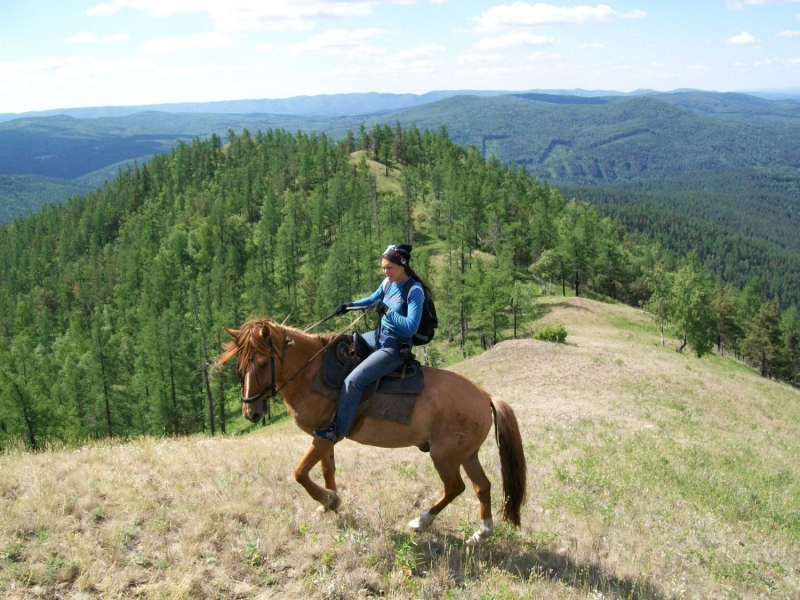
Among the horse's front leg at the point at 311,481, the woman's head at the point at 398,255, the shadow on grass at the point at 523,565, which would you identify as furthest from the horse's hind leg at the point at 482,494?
the woman's head at the point at 398,255

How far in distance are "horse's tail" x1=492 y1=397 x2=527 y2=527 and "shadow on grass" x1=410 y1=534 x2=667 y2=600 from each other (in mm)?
500

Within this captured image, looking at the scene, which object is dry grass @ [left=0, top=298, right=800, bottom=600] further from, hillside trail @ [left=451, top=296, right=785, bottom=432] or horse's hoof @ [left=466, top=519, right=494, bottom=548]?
hillside trail @ [left=451, top=296, right=785, bottom=432]

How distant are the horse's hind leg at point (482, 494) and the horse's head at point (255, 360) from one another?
3003 mm

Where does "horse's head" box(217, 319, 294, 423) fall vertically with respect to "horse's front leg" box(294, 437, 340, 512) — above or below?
above

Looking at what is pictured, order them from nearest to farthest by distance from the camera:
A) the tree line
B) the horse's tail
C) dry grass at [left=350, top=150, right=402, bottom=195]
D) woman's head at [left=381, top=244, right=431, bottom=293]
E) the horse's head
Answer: the horse's head → woman's head at [left=381, top=244, right=431, bottom=293] → the horse's tail → the tree line → dry grass at [left=350, top=150, right=402, bottom=195]

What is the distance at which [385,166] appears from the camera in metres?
134

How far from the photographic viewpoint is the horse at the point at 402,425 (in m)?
7.50

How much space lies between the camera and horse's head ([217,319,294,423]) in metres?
7.32

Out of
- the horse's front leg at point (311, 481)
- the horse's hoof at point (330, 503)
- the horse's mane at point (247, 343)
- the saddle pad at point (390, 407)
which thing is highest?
the horse's mane at point (247, 343)

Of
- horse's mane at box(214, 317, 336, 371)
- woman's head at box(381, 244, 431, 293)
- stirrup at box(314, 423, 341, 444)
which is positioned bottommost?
stirrup at box(314, 423, 341, 444)

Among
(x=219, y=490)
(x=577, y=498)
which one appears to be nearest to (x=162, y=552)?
(x=219, y=490)

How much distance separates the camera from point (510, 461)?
27.0 ft

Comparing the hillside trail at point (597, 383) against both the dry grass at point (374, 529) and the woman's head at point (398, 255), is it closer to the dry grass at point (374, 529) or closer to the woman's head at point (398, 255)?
the dry grass at point (374, 529)

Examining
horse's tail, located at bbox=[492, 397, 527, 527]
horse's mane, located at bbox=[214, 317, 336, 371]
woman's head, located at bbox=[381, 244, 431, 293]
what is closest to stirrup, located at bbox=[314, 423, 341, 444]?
horse's mane, located at bbox=[214, 317, 336, 371]
